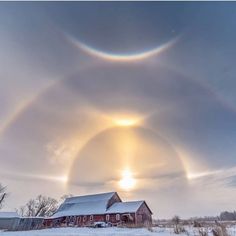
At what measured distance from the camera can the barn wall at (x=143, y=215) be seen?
44500 millimetres

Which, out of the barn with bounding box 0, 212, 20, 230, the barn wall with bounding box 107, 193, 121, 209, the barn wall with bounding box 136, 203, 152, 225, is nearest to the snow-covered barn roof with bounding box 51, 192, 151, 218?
the barn wall with bounding box 107, 193, 121, 209

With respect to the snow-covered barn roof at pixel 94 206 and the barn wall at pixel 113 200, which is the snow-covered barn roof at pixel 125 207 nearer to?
the snow-covered barn roof at pixel 94 206

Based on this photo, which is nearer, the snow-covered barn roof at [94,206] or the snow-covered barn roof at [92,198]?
the snow-covered barn roof at [94,206]

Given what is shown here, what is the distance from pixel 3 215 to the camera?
170 ft

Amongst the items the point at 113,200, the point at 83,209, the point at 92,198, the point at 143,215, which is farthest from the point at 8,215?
the point at 143,215

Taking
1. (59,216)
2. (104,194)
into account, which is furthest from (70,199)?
(104,194)

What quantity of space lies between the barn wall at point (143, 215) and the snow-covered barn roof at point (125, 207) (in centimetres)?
72

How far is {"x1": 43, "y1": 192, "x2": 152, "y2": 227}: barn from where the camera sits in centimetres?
4488

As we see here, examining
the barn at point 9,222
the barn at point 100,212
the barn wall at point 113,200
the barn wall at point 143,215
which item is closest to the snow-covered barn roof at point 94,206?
the barn at point 100,212

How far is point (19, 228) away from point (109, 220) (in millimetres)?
16856

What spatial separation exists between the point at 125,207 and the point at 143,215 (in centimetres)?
343

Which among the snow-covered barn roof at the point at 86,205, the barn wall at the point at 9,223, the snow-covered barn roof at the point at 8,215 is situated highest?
the snow-covered barn roof at the point at 86,205

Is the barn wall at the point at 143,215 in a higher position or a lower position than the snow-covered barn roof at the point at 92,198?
lower

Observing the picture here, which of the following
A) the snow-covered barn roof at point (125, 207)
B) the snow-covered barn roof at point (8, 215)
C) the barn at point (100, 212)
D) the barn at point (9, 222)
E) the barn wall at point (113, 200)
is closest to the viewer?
the barn at point (100, 212)
